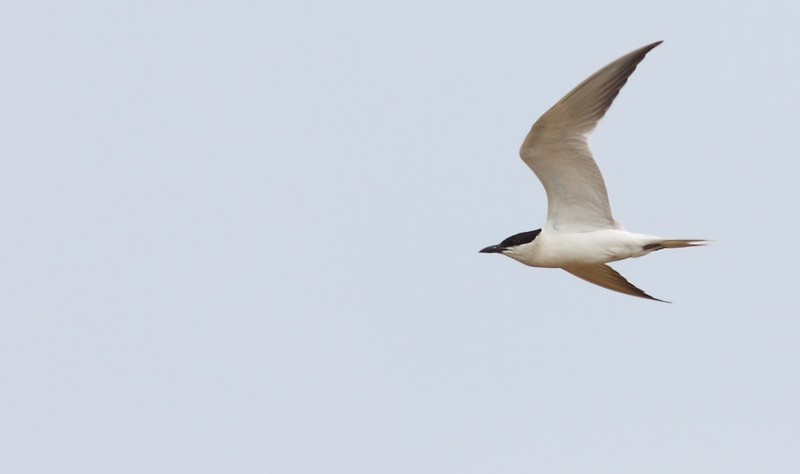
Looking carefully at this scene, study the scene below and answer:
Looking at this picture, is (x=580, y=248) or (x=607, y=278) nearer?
(x=580, y=248)

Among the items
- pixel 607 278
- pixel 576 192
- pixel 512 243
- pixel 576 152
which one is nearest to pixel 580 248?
pixel 576 192

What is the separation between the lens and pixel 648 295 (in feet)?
57.8

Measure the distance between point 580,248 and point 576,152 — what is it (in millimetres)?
1189

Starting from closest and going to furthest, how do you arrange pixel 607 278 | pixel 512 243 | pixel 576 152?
pixel 576 152 < pixel 512 243 < pixel 607 278

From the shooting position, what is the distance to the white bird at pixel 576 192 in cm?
1502

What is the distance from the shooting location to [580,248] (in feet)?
52.8

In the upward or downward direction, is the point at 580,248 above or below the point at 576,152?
below

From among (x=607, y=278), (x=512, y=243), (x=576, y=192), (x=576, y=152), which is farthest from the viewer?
(x=607, y=278)

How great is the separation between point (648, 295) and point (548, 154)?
9.65ft

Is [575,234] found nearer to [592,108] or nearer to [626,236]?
[626,236]

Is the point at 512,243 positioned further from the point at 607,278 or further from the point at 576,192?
the point at 607,278

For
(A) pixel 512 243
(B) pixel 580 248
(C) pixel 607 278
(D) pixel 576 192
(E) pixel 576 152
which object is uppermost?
(E) pixel 576 152

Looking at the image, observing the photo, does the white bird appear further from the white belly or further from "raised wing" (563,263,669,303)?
"raised wing" (563,263,669,303)

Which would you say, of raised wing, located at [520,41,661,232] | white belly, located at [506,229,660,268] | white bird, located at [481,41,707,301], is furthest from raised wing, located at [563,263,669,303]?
raised wing, located at [520,41,661,232]
